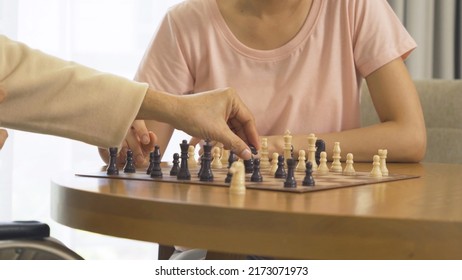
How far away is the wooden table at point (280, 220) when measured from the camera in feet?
2.96

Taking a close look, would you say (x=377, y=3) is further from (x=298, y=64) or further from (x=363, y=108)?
(x=363, y=108)

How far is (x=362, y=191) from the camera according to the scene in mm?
1236

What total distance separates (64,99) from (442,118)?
1662 mm

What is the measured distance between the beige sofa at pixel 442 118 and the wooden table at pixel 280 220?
55.5 inches

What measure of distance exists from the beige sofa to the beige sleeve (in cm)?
156

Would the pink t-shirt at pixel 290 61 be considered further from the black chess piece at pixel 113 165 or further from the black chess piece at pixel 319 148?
the black chess piece at pixel 113 165

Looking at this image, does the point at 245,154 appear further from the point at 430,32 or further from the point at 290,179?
the point at 430,32

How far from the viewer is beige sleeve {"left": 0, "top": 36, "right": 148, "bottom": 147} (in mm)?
1250

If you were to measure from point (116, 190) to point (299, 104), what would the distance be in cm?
114

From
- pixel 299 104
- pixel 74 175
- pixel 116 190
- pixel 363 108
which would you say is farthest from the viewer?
pixel 363 108

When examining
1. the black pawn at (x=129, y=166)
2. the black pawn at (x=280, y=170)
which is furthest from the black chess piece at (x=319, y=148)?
the black pawn at (x=129, y=166)

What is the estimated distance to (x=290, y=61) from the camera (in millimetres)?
2232

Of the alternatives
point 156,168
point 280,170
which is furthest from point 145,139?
point 280,170

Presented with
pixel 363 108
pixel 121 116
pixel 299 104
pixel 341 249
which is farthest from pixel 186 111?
pixel 363 108
